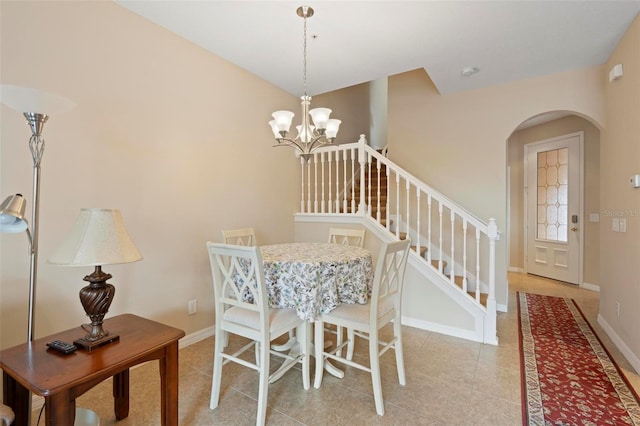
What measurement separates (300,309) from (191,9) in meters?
2.36

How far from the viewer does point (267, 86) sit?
358 cm

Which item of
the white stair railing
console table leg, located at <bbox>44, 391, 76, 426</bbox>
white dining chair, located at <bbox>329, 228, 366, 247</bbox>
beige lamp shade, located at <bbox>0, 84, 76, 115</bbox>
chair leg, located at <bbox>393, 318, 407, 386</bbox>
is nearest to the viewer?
console table leg, located at <bbox>44, 391, 76, 426</bbox>

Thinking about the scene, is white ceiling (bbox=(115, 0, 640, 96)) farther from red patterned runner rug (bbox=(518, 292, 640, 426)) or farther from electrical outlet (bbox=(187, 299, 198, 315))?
red patterned runner rug (bbox=(518, 292, 640, 426))

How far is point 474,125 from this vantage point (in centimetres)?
380

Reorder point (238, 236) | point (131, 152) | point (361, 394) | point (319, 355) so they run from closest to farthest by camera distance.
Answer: point (361, 394) < point (319, 355) < point (131, 152) < point (238, 236)

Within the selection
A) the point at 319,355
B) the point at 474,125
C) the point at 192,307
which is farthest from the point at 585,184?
the point at 192,307

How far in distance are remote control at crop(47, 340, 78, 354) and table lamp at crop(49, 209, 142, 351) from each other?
0.03 metres

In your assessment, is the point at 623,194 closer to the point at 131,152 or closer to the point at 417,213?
the point at 417,213

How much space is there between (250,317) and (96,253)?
0.90 m

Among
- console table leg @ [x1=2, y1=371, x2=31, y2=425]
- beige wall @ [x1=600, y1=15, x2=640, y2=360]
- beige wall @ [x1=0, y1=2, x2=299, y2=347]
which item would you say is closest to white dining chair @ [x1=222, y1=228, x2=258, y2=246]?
beige wall @ [x1=0, y1=2, x2=299, y2=347]

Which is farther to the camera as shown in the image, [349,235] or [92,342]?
[349,235]

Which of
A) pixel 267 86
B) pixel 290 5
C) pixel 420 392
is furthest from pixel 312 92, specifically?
pixel 420 392

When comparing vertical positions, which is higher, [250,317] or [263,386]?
[250,317]

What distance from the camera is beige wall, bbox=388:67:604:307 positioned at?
3.30 meters
